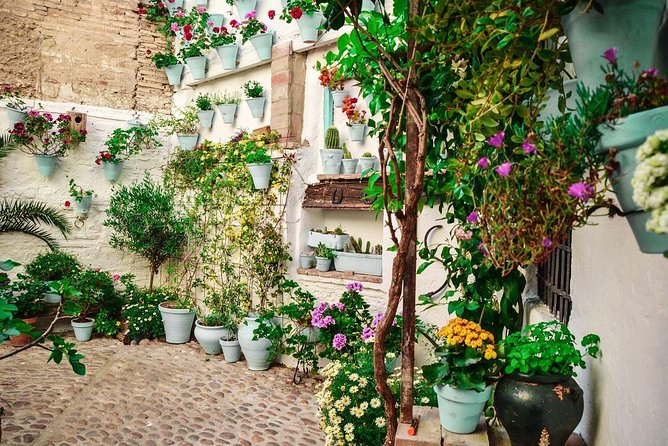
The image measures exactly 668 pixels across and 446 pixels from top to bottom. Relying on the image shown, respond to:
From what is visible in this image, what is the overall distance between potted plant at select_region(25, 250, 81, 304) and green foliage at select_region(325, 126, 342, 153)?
3821 mm

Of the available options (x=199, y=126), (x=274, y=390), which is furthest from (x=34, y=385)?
(x=199, y=126)

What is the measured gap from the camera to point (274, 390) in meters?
4.95

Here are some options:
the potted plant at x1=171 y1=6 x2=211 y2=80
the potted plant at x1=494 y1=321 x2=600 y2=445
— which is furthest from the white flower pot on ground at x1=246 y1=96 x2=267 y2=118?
the potted plant at x1=494 y1=321 x2=600 y2=445

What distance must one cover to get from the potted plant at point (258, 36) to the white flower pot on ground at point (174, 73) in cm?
181

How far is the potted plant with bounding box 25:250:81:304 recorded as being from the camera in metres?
6.48

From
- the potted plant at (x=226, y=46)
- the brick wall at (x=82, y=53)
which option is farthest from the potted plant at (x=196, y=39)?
the brick wall at (x=82, y=53)

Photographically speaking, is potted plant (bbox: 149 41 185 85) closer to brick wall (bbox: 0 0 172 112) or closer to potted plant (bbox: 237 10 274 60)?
brick wall (bbox: 0 0 172 112)

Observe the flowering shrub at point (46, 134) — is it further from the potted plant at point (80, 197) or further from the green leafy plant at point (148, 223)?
the green leafy plant at point (148, 223)

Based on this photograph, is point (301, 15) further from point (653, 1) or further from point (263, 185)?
point (653, 1)

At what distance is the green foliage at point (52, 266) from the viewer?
21.3 feet

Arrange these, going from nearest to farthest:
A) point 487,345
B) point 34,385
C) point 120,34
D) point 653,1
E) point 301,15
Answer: point 653,1 < point 487,345 < point 34,385 < point 301,15 < point 120,34

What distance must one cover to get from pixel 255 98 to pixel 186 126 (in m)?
1.68

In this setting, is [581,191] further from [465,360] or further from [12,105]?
[12,105]

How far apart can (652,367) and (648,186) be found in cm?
99
